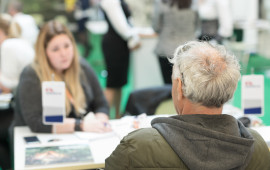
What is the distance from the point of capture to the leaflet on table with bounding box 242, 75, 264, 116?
2676mm

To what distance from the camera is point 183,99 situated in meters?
1.63

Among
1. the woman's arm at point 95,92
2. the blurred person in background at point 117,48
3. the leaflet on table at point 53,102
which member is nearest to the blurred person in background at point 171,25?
the blurred person in background at point 117,48

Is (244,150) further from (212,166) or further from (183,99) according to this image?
(183,99)

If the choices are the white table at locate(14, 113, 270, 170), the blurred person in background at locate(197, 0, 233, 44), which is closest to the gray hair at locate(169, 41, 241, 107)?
the white table at locate(14, 113, 270, 170)

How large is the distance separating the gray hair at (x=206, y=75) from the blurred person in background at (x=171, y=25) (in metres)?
2.65

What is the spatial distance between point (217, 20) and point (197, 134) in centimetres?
473

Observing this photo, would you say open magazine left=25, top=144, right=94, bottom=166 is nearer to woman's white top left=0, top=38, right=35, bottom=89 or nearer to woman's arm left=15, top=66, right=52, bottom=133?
woman's arm left=15, top=66, right=52, bottom=133

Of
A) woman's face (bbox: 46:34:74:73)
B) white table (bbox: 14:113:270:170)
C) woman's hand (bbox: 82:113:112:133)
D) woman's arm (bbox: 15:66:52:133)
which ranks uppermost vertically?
woman's face (bbox: 46:34:74:73)

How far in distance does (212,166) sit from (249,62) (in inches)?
284

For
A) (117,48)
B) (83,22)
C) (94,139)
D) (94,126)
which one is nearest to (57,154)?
(94,139)

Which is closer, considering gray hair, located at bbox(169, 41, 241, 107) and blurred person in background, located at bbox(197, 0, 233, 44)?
gray hair, located at bbox(169, 41, 241, 107)

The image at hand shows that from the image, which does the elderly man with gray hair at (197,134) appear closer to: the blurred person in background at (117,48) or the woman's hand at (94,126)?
the woman's hand at (94,126)

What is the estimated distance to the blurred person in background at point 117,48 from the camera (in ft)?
15.4

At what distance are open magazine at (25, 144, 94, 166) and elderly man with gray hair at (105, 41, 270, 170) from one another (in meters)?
0.61
